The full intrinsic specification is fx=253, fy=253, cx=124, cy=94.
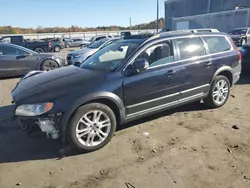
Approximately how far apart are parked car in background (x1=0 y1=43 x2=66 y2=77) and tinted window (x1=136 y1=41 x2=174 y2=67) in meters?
6.64

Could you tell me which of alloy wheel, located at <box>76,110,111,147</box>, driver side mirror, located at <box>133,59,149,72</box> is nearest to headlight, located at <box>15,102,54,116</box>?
alloy wheel, located at <box>76,110,111,147</box>

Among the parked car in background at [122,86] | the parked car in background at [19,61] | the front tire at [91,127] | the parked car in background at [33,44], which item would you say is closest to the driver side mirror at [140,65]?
the parked car in background at [122,86]

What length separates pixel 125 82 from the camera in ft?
13.0

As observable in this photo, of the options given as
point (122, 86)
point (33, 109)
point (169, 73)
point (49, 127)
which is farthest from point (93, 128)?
point (169, 73)

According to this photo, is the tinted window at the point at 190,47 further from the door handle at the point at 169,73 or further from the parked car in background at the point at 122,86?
the door handle at the point at 169,73

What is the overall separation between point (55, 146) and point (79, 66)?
5.31 feet

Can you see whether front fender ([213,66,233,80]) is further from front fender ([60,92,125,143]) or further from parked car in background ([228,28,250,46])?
parked car in background ([228,28,250,46])

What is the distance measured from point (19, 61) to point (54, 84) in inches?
260

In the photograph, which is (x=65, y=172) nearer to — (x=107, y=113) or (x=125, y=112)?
(x=107, y=113)

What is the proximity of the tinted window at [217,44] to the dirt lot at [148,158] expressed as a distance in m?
1.40

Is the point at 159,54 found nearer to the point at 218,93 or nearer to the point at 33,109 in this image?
the point at 218,93

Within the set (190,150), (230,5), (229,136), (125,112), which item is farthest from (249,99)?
(230,5)

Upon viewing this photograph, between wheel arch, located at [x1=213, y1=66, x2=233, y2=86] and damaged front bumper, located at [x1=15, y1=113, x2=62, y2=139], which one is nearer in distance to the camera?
damaged front bumper, located at [x1=15, y1=113, x2=62, y2=139]

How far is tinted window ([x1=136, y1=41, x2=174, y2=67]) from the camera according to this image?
432 centimetres
